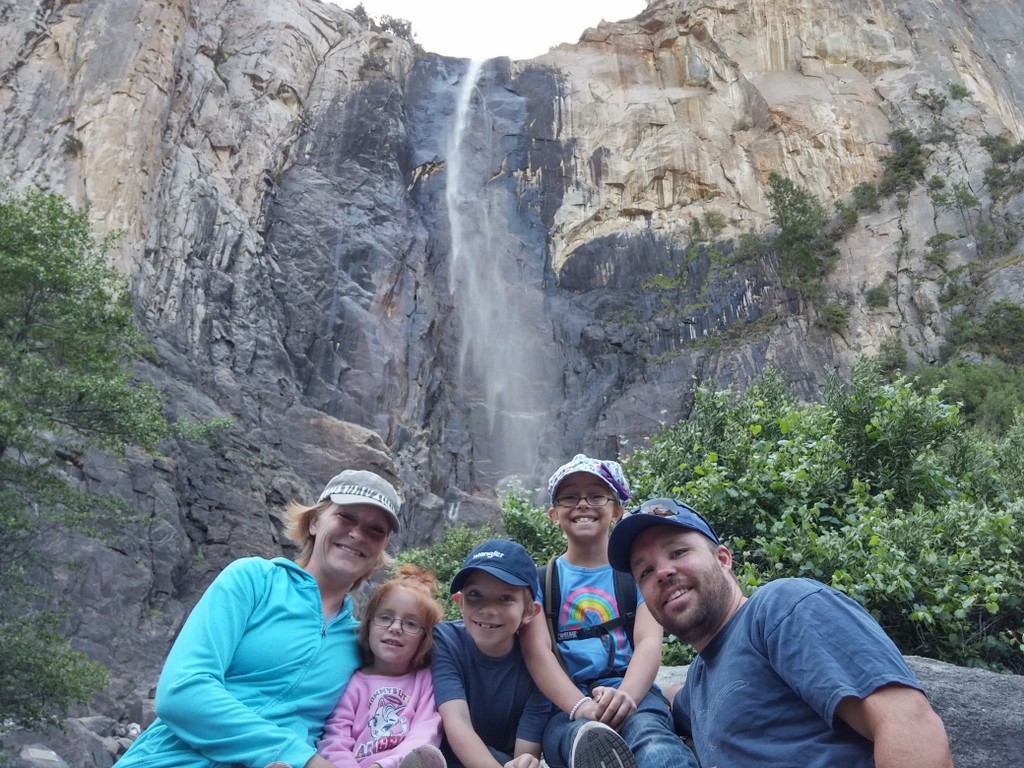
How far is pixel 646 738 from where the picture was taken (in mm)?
3035

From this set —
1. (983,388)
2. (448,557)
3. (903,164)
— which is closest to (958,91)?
(903,164)

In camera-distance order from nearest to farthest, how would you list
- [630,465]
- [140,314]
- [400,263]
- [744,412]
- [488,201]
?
[744,412] → [630,465] → [140,314] → [400,263] → [488,201]

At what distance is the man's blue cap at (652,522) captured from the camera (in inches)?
110

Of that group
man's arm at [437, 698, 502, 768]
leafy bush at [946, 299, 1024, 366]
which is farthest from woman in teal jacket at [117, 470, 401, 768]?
leafy bush at [946, 299, 1024, 366]

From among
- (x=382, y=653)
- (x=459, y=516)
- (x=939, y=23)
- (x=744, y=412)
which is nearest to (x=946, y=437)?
(x=744, y=412)

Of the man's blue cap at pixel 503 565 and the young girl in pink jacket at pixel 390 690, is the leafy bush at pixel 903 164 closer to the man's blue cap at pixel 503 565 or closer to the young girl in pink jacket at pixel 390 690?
the man's blue cap at pixel 503 565

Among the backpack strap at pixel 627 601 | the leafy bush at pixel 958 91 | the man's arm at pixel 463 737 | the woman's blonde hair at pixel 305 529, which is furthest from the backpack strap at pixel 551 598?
the leafy bush at pixel 958 91

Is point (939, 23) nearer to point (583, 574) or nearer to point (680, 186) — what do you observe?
point (680, 186)

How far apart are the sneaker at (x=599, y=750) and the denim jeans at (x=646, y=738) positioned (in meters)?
0.27

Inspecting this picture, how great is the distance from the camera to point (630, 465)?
9648mm

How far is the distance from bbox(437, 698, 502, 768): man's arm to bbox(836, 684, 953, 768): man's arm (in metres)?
1.61

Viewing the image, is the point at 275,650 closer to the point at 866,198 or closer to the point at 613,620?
the point at 613,620

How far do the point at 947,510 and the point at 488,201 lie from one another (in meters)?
32.9

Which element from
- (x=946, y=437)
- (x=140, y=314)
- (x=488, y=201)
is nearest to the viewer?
(x=946, y=437)
